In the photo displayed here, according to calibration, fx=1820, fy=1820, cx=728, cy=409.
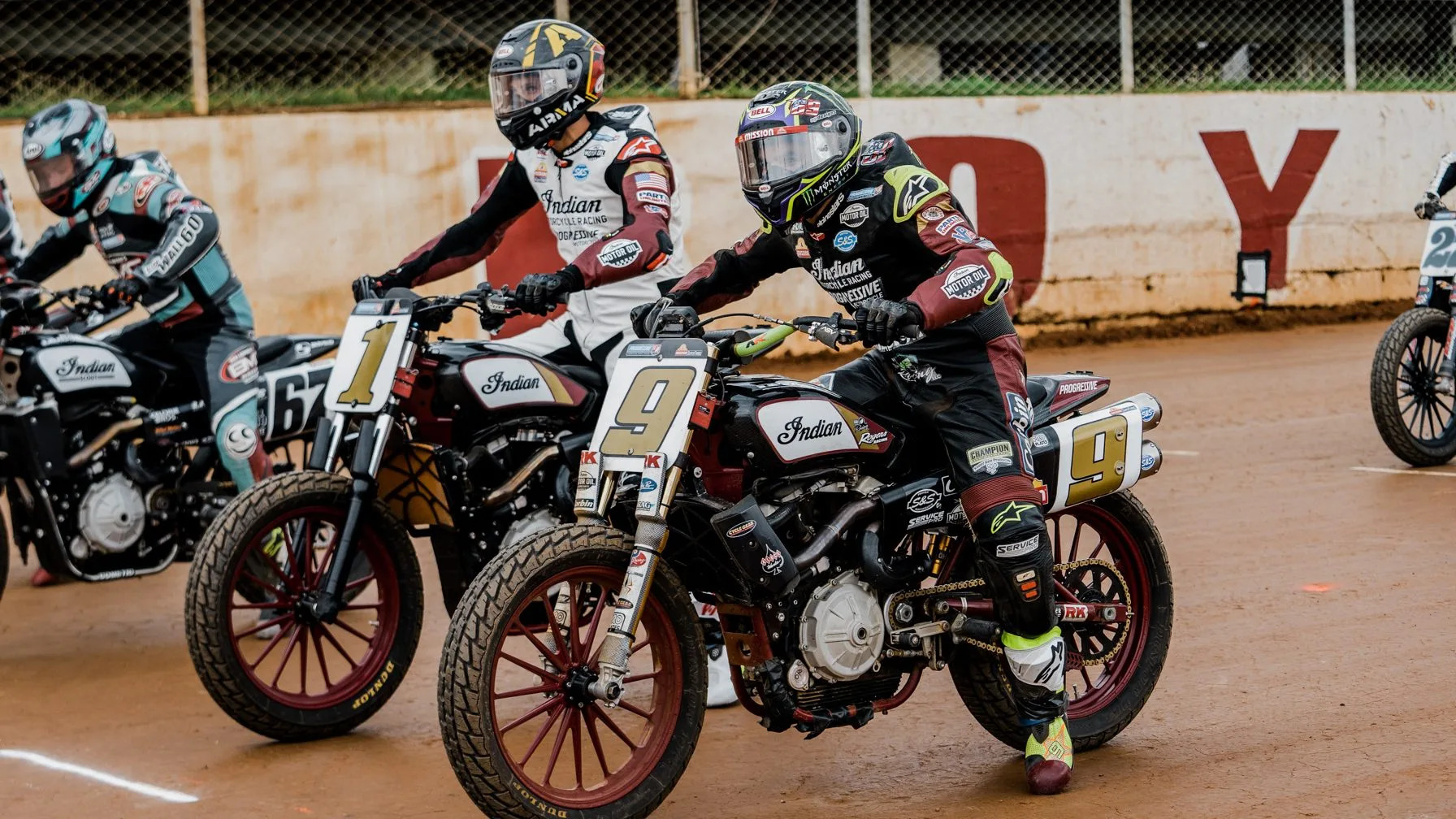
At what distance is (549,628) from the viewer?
499 centimetres

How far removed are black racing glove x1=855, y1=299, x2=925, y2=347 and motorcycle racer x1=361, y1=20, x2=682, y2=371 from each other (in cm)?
184

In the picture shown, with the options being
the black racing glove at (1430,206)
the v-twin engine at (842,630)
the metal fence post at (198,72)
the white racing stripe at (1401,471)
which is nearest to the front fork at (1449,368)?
the white racing stripe at (1401,471)

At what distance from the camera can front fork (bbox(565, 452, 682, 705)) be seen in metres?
4.72

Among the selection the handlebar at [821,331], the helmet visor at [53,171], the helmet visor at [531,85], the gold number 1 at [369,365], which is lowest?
the gold number 1 at [369,365]

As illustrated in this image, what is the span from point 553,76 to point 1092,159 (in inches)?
406

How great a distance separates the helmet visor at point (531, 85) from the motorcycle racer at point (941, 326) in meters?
1.63

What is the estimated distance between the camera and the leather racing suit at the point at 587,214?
684cm

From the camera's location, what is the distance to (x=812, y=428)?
16.7ft

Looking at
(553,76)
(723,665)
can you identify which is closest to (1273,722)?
(723,665)

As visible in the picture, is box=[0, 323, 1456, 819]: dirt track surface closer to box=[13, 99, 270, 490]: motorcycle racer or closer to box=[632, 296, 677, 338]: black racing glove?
box=[13, 99, 270, 490]: motorcycle racer

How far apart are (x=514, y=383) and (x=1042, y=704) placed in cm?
221

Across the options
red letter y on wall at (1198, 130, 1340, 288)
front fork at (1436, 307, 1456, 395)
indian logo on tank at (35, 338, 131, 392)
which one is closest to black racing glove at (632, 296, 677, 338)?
indian logo on tank at (35, 338, 131, 392)

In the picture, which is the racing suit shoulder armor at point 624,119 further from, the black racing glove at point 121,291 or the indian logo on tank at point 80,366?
the indian logo on tank at point 80,366

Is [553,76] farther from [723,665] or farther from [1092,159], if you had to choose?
[1092,159]
